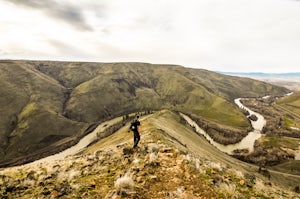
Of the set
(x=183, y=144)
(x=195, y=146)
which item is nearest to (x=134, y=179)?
(x=183, y=144)

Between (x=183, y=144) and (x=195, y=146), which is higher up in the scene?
(x=183, y=144)

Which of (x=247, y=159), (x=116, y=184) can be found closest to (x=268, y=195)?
(x=116, y=184)

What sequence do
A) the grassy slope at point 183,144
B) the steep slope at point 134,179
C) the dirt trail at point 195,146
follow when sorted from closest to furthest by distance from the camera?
1. the steep slope at point 134,179
2. the grassy slope at point 183,144
3. the dirt trail at point 195,146

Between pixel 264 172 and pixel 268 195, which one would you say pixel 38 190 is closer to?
pixel 268 195

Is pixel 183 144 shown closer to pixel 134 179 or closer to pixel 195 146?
pixel 195 146

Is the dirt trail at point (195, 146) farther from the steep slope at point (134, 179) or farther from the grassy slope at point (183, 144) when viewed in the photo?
the steep slope at point (134, 179)


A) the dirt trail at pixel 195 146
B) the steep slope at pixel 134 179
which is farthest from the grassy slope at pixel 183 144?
the steep slope at pixel 134 179

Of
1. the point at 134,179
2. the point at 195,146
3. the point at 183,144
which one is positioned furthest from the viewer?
the point at 195,146

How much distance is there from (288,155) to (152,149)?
19013 cm

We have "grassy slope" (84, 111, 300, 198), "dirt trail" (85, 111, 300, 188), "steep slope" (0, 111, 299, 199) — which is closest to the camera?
"steep slope" (0, 111, 299, 199)

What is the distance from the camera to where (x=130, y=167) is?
26641mm

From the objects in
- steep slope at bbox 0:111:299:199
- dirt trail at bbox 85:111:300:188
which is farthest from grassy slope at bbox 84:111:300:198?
steep slope at bbox 0:111:299:199

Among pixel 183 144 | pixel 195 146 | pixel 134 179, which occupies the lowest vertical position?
pixel 195 146

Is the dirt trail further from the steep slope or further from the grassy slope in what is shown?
the steep slope
